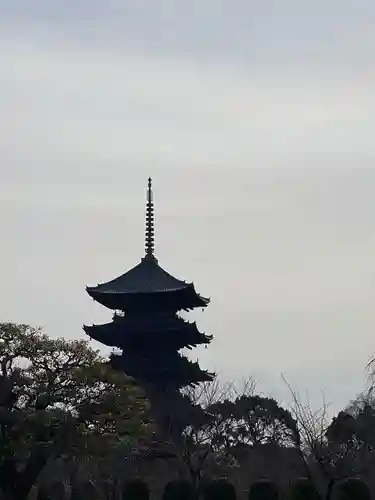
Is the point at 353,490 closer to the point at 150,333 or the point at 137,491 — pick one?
the point at 137,491

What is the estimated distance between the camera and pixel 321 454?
3111 cm

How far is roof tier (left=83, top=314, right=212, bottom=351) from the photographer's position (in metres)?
56.1

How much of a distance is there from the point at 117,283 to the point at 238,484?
61.6ft

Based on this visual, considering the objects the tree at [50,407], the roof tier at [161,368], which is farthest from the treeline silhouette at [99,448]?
the roof tier at [161,368]

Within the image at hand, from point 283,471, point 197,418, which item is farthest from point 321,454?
point 197,418

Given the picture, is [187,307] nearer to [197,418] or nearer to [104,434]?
[197,418]

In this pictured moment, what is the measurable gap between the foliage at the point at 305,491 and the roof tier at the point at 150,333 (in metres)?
24.6

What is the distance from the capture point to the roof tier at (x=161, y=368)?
55219 millimetres

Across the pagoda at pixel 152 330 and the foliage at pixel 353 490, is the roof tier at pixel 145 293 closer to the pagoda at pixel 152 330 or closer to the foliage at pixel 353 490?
the pagoda at pixel 152 330

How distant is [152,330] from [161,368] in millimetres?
2084

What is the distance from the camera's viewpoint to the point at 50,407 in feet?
94.4

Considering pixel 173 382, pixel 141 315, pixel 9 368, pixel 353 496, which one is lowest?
pixel 353 496

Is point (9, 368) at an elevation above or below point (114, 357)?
below

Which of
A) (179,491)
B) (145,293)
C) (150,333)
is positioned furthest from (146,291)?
(179,491)
